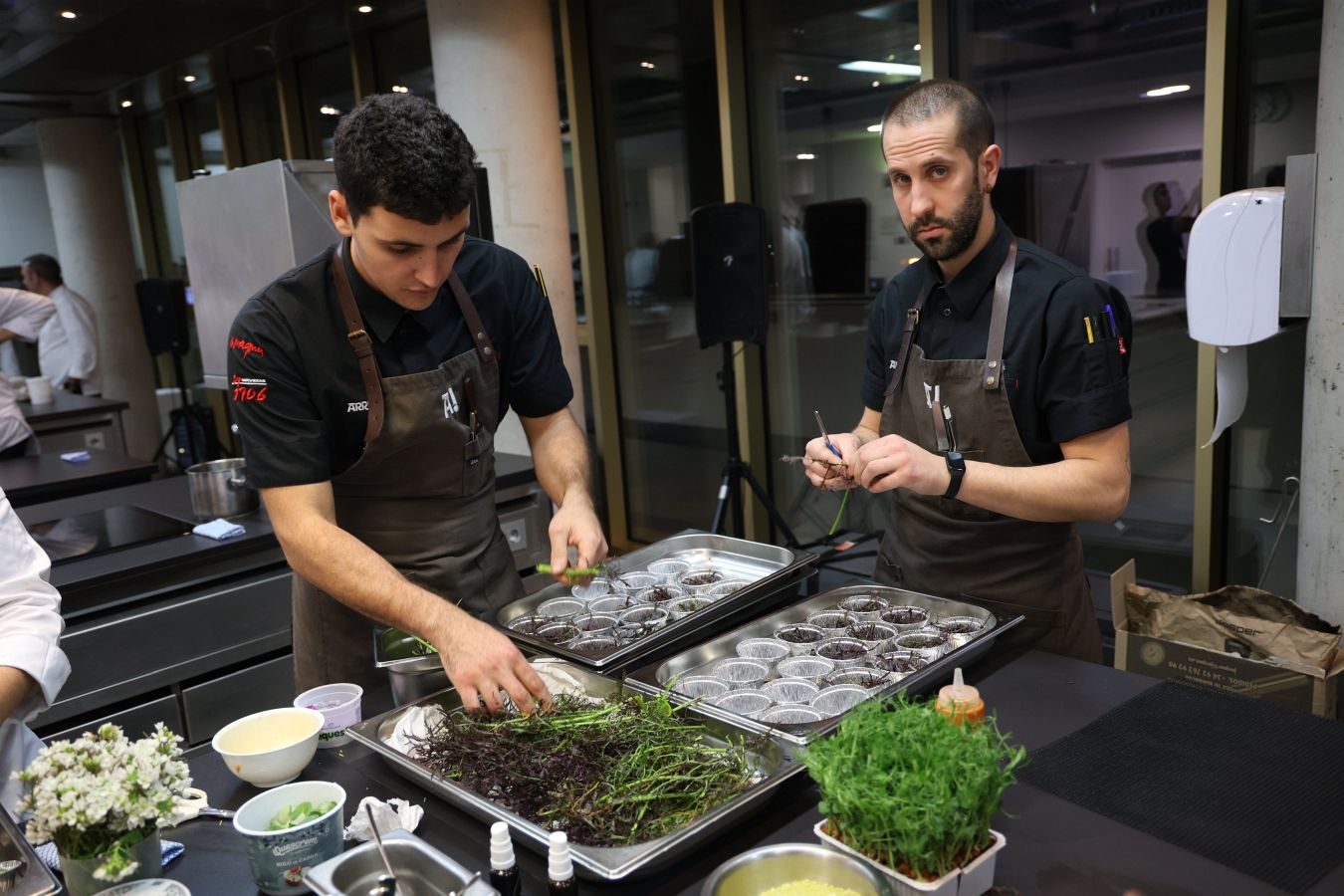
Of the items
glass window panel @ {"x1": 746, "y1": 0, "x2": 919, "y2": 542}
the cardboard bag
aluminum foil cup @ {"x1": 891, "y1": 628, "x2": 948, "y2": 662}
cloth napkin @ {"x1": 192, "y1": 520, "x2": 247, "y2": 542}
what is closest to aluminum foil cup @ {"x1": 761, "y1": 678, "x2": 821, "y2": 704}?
aluminum foil cup @ {"x1": 891, "y1": 628, "x2": 948, "y2": 662}

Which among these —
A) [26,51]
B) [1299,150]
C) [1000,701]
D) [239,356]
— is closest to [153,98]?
[26,51]

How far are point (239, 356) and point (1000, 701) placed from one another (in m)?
1.53

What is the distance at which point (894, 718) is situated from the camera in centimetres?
117

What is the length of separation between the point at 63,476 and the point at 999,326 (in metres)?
3.82

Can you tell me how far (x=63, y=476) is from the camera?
4.13 metres

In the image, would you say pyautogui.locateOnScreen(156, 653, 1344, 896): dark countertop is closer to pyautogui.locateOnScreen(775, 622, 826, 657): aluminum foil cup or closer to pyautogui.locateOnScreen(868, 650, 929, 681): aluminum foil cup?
pyautogui.locateOnScreen(868, 650, 929, 681): aluminum foil cup

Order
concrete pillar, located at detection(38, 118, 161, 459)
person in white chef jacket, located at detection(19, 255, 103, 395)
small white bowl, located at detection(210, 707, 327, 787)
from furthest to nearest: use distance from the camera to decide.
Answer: concrete pillar, located at detection(38, 118, 161, 459) < person in white chef jacket, located at detection(19, 255, 103, 395) < small white bowl, located at detection(210, 707, 327, 787)

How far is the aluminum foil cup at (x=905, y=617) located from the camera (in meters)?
1.91

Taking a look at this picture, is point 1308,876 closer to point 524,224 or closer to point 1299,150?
point 1299,150

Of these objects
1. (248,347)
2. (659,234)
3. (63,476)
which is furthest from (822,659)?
(659,234)

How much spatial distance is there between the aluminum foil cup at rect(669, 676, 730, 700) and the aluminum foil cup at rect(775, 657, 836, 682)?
0.37ft

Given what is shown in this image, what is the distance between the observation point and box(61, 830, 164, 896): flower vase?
3.93 feet

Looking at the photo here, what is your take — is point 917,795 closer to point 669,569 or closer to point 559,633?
point 559,633

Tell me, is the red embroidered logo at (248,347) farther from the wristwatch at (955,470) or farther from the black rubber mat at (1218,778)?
the black rubber mat at (1218,778)
